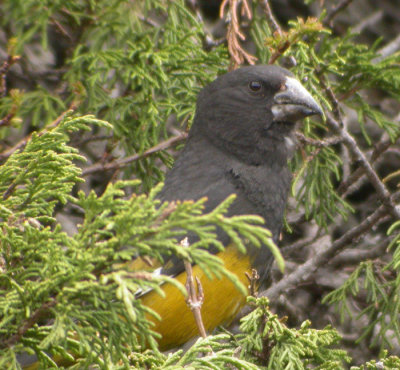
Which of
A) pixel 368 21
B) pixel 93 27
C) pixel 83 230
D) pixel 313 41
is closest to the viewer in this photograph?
pixel 83 230

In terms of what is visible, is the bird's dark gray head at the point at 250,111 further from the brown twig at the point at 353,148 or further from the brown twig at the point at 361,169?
the brown twig at the point at 361,169

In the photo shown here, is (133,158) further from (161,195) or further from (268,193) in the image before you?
(268,193)

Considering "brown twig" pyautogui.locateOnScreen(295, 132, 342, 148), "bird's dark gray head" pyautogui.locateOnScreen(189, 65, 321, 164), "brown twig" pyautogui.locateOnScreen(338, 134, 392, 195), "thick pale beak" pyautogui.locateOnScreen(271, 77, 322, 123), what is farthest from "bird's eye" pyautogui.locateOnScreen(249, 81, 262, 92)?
"brown twig" pyautogui.locateOnScreen(338, 134, 392, 195)

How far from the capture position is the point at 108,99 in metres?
3.78

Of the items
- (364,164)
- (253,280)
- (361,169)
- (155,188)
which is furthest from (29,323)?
(361,169)

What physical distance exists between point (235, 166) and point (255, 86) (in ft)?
1.50

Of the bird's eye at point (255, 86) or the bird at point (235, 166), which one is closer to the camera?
the bird at point (235, 166)

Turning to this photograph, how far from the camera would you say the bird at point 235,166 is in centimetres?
316

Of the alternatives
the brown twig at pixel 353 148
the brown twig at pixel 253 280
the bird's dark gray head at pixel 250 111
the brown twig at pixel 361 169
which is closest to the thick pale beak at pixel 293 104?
the bird's dark gray head at pixel 250 111

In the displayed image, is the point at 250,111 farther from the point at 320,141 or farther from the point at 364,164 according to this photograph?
the point at 364,164

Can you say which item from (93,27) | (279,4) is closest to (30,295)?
(93,27)

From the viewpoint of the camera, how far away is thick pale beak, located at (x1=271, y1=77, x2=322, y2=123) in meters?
3.37

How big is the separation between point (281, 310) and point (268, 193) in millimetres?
1007

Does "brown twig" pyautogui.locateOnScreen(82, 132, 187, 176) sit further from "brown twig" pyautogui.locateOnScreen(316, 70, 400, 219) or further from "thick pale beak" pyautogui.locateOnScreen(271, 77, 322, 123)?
"brown twig" pyautogui.locateOnScreen(316, 70, 400, 219)
